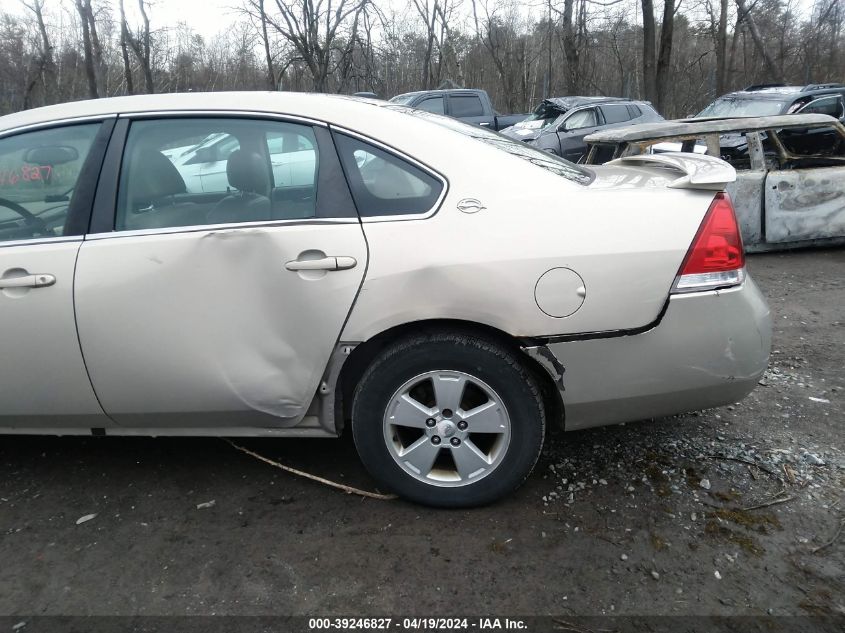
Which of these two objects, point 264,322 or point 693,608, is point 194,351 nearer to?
point 264,322

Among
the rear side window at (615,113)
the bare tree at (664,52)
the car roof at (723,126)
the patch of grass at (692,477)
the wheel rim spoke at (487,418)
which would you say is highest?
the bare tree at (664,52)

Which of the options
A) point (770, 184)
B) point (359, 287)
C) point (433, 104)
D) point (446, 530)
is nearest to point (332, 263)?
point (359, 287)

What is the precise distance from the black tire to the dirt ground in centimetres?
11

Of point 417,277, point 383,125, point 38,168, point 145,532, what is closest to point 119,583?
point 145,532

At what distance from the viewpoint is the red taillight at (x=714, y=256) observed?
92.9 inches

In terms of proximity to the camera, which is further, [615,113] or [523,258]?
[615,113]

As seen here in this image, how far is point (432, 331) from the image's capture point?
2459mm

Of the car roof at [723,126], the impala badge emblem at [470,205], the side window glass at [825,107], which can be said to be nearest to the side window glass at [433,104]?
the side window glass at [825,107]

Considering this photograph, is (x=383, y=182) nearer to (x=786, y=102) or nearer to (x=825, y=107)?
(x=786, y=102)

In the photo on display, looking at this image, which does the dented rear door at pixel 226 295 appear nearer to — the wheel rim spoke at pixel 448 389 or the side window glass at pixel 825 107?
the wheel rim spoke at pixel 448 389

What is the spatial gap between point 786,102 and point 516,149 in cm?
970

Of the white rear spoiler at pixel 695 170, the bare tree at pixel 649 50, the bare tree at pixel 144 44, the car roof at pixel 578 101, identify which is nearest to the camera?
the white rear spoiler at pixel 695 170

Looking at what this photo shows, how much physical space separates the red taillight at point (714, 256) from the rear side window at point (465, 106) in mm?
13075

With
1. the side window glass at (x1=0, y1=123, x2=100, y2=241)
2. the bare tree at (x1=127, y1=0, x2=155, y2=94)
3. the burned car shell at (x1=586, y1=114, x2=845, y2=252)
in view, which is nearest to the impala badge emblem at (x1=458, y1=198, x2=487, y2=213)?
the side window glass at (x1=0, y1=123, x2=100, y2=241)
